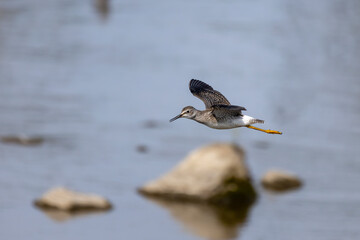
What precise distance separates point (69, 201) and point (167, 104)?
51.5 feet

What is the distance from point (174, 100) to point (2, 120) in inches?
441

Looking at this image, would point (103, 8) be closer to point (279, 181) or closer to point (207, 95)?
point (279, 181)

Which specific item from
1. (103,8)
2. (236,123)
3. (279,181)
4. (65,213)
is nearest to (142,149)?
(279,181)

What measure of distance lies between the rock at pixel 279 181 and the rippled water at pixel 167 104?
676 mm

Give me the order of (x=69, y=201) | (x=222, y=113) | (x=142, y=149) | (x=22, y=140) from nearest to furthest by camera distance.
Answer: (x=222, y=113) < (x=69, y=201) < (x=142, y=149) < (x=22, y=140)

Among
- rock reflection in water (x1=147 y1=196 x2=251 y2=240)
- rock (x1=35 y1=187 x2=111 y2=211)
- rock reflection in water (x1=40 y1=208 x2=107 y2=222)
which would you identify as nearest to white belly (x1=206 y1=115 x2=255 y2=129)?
rock (x1=35 y1=187 x2=111 y2=211)

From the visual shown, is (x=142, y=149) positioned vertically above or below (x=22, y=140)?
above

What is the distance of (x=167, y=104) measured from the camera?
5597cm

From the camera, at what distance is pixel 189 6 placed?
84375 millimetres

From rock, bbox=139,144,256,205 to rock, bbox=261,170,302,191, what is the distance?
7.52 feet

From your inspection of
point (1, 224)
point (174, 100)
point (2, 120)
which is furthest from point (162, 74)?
point (1, 224)

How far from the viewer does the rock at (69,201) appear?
41969 millimetres

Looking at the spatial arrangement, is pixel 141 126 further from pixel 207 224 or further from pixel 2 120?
pixel 207 224

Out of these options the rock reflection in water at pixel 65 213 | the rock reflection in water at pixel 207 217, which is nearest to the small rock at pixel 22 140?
the rock reflection in water at pixel 65 213
